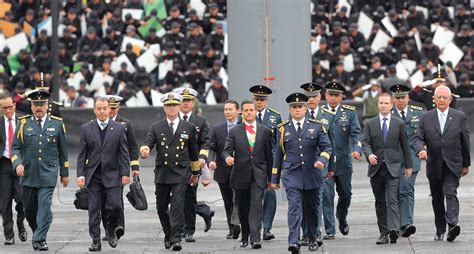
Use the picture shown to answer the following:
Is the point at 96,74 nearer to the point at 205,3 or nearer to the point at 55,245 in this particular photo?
the point at 205,3

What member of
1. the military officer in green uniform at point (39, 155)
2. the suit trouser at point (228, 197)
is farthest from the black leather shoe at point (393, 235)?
the military officer in green uniform at point (39, 155)

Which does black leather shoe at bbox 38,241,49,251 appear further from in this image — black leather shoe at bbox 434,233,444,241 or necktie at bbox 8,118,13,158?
black leather shoe at bbox 434,233,444,241

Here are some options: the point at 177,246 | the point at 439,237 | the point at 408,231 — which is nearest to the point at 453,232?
the point at 439,237

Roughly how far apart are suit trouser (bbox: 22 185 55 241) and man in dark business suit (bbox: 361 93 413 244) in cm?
397

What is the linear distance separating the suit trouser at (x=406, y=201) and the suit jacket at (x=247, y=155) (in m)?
1.79

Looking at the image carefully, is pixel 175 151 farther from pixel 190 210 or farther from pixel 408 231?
pixel 408 231

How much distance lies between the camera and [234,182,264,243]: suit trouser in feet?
61.2

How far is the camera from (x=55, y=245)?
64.0ft

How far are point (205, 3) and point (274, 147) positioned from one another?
1556 centimetres

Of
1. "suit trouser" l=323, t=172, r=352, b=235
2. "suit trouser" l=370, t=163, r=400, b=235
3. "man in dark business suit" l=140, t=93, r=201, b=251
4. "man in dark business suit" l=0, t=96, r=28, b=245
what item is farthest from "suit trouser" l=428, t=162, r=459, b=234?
→ "man in dark business suit" l=0, t=96, r=28, b=245

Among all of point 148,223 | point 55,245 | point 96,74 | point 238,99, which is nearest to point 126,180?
point 55,245

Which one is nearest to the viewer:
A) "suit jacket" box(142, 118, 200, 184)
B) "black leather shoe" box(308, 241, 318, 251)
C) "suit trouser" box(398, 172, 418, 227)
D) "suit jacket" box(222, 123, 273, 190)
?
"black leather shoe" box(308, 241, 318, 251)

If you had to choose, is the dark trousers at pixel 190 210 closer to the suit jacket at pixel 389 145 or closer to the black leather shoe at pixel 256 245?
the black leather shoe at pixel 256 245

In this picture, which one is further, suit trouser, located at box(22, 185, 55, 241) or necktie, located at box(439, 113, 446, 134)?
necktie, located at box(439, 113, 446, 134)
